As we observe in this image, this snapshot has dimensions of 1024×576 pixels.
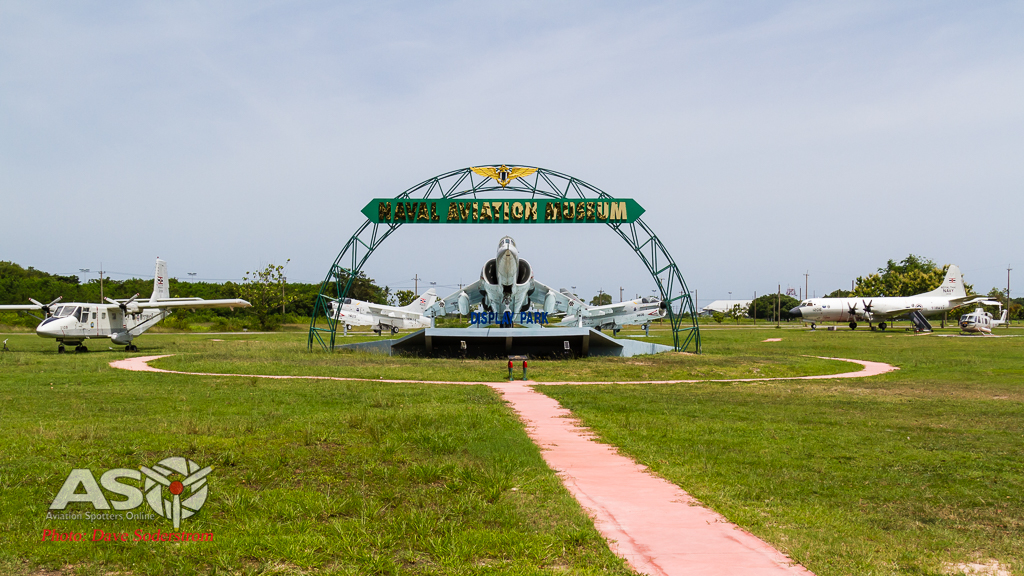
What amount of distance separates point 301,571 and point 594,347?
33.7m

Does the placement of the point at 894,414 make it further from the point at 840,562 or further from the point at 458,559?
the point at 458,559

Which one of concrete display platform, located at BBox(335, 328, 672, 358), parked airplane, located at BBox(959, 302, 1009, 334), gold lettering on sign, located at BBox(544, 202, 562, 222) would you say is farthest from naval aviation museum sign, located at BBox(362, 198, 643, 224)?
parked airplane, located at BBox(959, 302, 1009, 334)

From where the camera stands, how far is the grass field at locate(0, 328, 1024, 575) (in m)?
6.37

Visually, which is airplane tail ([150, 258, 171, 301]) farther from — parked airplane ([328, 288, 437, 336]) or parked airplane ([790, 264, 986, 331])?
parked airplane ([790, 264, 986, 331])

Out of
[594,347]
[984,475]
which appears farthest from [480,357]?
[984,475]

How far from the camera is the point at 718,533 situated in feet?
23.4

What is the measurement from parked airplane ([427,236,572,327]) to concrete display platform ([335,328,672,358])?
2.70 meters

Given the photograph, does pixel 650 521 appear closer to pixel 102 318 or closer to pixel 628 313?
pixel 102 318

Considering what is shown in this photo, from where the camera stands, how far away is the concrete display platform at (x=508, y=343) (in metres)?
32.9

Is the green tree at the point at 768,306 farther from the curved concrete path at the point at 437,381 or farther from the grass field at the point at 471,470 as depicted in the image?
the grass field at the point at 471,470

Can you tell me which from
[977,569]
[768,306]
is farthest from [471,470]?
[768,306]

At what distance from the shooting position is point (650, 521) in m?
7.52

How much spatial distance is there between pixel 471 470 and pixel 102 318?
115ft

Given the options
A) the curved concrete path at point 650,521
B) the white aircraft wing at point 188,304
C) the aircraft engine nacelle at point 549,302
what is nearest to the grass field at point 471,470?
the curved concrete path at point 650,521
